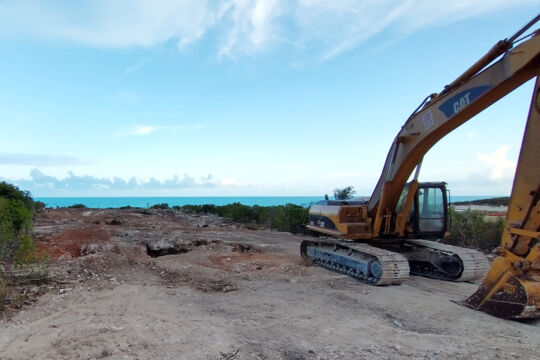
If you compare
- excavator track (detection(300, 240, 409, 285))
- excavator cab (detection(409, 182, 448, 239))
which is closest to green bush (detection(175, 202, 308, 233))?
excavator track (detection(300, 240, 409, 285))

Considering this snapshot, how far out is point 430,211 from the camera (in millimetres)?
9781

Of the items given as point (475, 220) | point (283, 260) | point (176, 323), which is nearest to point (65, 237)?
point (283, 260)

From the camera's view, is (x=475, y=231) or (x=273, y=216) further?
(x=273, y=216)

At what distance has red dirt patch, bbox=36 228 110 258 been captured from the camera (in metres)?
12.9

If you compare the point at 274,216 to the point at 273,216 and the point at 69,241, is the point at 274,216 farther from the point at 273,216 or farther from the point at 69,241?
the point at 69,241

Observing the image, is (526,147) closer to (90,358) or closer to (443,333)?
(443,333)

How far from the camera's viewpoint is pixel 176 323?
226 inches

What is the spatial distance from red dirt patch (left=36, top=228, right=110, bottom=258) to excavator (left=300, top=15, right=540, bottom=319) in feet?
23.6

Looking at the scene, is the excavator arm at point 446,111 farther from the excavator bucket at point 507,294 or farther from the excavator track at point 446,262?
the excavator bucket at point 507,294

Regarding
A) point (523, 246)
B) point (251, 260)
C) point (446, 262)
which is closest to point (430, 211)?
point (446, 262)

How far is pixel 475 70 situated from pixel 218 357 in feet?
19.3

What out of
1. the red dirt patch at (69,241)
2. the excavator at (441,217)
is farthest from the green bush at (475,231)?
the red dirt patch at (69,241)

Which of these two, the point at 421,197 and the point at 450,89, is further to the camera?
the point at 421,197

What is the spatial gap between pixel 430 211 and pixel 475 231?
6.66 m
